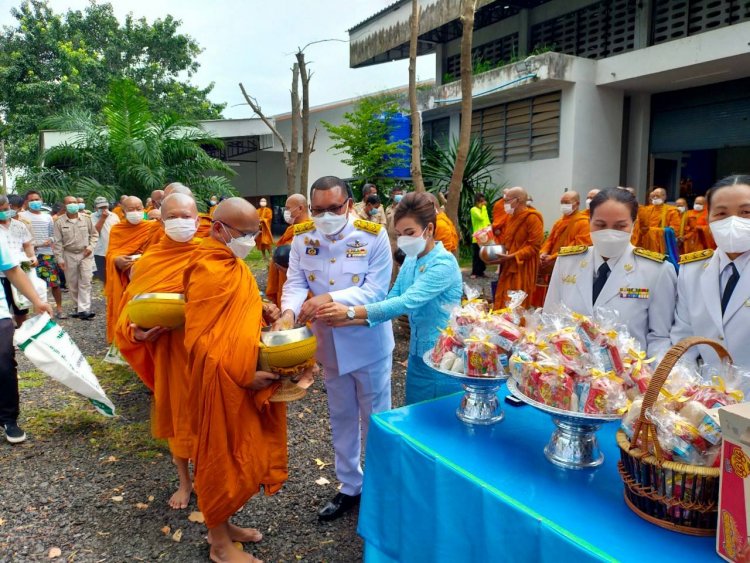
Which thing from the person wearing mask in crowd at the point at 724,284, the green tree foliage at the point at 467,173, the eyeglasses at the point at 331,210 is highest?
the green tree foliage at the point at 467,173

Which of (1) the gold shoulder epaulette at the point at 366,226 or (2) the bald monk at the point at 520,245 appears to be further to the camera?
(2) the bald monk at the point at 520,245

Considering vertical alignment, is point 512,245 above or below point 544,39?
below

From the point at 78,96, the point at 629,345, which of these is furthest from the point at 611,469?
the point at 78,96

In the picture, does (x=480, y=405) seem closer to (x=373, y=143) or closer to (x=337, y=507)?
(x=337, y=507)

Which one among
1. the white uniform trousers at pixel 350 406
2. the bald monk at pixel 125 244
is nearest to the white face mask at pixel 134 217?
the bald monk at pixel 125 244

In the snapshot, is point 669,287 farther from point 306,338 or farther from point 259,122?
point 259,122

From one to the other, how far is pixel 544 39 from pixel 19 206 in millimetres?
11889

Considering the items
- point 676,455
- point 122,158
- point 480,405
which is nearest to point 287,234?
point 480,405

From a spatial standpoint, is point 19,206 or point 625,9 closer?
point 19,206

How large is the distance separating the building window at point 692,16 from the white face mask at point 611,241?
9909mm

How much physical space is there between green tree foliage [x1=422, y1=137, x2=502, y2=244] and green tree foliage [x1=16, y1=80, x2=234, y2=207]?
18.0 ft

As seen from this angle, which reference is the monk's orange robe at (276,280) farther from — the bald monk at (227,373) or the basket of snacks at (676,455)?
the basket of snacks at (676,455)

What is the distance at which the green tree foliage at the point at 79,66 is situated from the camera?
22891 mm

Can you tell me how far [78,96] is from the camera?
925 inches
